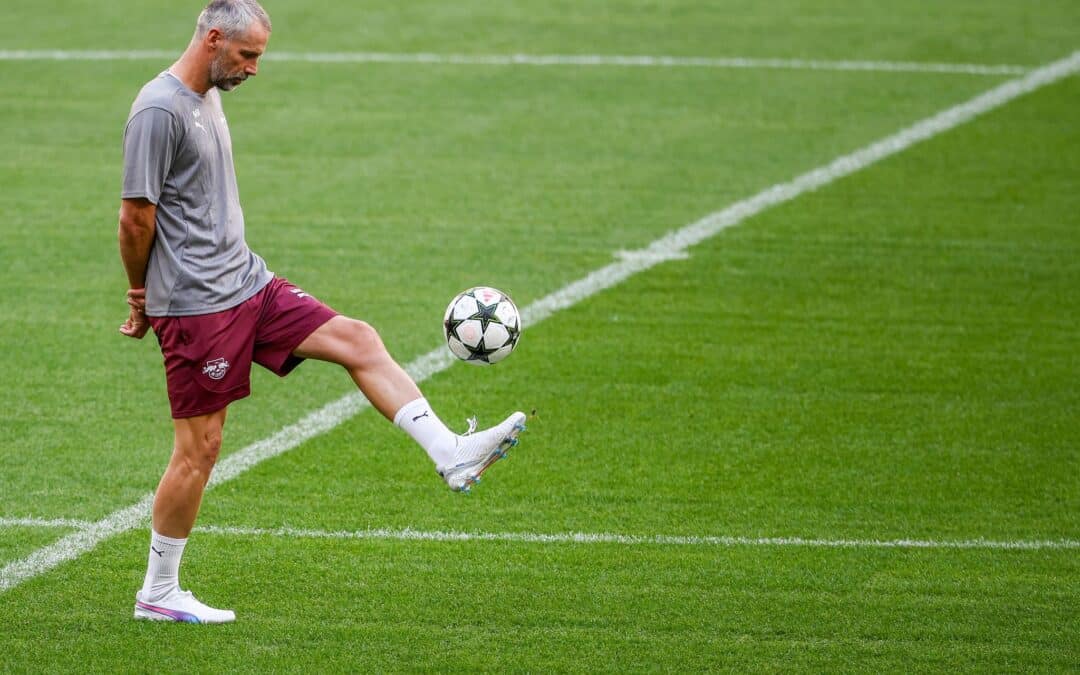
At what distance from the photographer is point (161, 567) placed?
→ 588 centimetres

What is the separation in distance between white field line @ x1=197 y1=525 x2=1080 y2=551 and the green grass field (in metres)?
0.03

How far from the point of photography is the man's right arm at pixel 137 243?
5.52 m

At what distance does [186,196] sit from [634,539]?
2363 mm

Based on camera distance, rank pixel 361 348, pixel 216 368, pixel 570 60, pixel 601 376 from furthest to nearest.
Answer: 1. pixel 570 60
2. pixel 601 376
3. pixel 361 348
4. pixel 216 368

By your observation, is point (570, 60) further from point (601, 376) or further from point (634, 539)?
point (634, 539)

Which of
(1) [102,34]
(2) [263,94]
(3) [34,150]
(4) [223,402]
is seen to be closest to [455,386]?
(4) [223,402]

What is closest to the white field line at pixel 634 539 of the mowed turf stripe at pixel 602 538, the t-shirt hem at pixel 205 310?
the mowed turf stripe at pixel 602 538

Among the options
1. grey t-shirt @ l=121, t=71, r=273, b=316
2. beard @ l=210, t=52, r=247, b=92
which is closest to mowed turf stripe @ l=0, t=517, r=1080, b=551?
grey t-shirt @ l=121, t=71, r=273, b=316

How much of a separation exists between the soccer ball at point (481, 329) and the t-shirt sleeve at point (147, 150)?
1446 millimetres

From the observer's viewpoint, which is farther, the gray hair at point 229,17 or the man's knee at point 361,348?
the man's knee at point 361,348

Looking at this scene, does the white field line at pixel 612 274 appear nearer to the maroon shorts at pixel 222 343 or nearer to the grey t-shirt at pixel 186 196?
the maroon shorts at pixel 222 343

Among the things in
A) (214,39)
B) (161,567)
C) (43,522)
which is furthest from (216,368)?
(43,522)

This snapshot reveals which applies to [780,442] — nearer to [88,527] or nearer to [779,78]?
[88,527]

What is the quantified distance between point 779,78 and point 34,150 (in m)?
6.96
